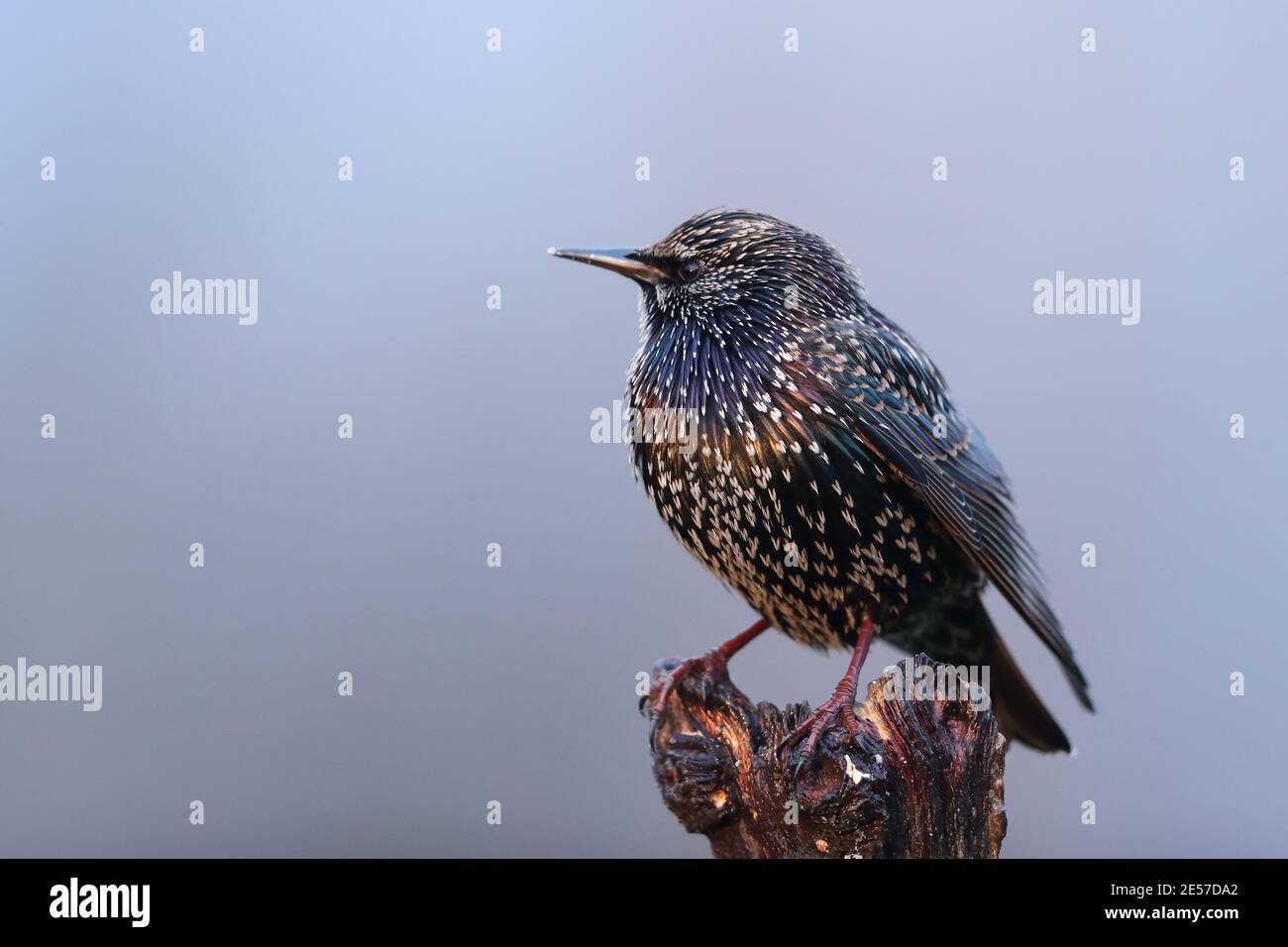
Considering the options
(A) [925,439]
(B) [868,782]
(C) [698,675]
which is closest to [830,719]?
(B) [868,782]

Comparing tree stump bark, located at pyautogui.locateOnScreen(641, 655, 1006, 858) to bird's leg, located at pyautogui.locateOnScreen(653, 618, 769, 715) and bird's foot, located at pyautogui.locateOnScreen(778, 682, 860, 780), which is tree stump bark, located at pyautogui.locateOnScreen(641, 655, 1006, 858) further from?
bird's leg, located at pyautogui.locateOnScreen(653, 618, 769, 715)

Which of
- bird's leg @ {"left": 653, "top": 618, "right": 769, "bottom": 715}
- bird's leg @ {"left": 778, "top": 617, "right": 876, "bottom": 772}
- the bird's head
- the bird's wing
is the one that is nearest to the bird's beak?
the bird's head

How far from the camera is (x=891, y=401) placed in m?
2.85

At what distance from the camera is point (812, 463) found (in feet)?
9.12

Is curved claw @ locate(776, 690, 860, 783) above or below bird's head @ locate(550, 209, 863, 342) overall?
below

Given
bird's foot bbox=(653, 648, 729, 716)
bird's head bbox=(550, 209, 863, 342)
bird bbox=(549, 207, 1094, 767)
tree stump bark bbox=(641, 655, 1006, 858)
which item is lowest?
tree stump bark bbox=(641, 655, 1006, 858)

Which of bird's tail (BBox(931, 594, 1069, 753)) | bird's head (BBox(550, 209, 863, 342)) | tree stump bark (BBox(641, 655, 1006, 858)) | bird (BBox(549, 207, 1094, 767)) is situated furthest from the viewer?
bird's tail (BBox(931, 594, 1069, 753))

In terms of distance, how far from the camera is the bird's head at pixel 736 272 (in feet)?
9.64

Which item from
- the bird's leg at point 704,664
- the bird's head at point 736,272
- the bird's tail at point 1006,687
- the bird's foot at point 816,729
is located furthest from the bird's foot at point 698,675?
the bird's head at point 736,272

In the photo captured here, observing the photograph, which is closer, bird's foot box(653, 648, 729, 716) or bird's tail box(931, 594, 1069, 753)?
bird's foot box(653, 648, 729, 716)

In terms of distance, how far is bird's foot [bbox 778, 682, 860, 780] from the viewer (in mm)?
2672

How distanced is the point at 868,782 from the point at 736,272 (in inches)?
52.7
